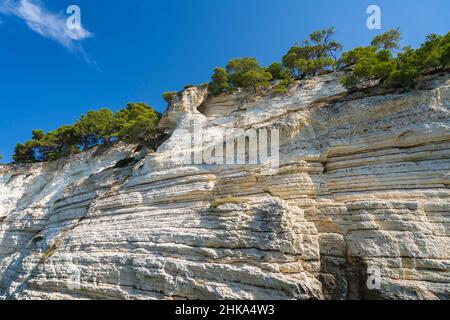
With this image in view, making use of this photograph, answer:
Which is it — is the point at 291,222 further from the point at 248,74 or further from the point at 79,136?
the point at 79,136

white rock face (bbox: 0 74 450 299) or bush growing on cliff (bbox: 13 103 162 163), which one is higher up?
bush growing on cliff (bbox: 13 103 162 163)

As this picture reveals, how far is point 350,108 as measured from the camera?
1384 centimetres

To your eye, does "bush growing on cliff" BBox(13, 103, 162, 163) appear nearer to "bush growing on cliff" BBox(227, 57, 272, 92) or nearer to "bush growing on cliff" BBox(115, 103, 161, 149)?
"bush growing on cliff" BBox(115, 103, 161, 149)

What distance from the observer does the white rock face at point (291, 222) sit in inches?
360

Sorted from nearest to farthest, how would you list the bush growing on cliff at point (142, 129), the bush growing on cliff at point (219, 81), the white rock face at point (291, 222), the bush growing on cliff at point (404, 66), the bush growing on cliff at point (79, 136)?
the white rock face at point (291, 222)
the bush growing on cliff at point (404, 66)
the bush growing on cliff at point (142, 129)
the bush growing on cliff at point (219, 81)
the bush growing on cliff at point (79, 136)

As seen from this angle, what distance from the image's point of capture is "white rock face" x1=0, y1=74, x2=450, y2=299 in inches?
360

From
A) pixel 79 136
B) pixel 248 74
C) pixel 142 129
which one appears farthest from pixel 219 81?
pixel 79 136

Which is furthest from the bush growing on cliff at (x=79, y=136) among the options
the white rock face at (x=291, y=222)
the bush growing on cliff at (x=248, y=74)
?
the white rock face at (x=291, y=222)

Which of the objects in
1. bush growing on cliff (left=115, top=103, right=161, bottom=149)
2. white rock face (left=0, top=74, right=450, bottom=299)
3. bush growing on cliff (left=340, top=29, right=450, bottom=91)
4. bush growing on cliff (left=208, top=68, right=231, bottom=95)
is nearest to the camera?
white rock face (left=0, top=74, right=450, bottom=299)

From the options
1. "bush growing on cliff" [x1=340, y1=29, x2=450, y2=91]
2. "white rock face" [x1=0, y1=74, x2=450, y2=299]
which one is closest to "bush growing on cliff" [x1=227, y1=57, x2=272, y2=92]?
"white rock face" [x1=0, y1=74, x2=450, y2=299]

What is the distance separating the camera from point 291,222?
33.3ft

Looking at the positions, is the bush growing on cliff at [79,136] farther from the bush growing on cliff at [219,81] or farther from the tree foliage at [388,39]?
the tree foliage at [388,39]
